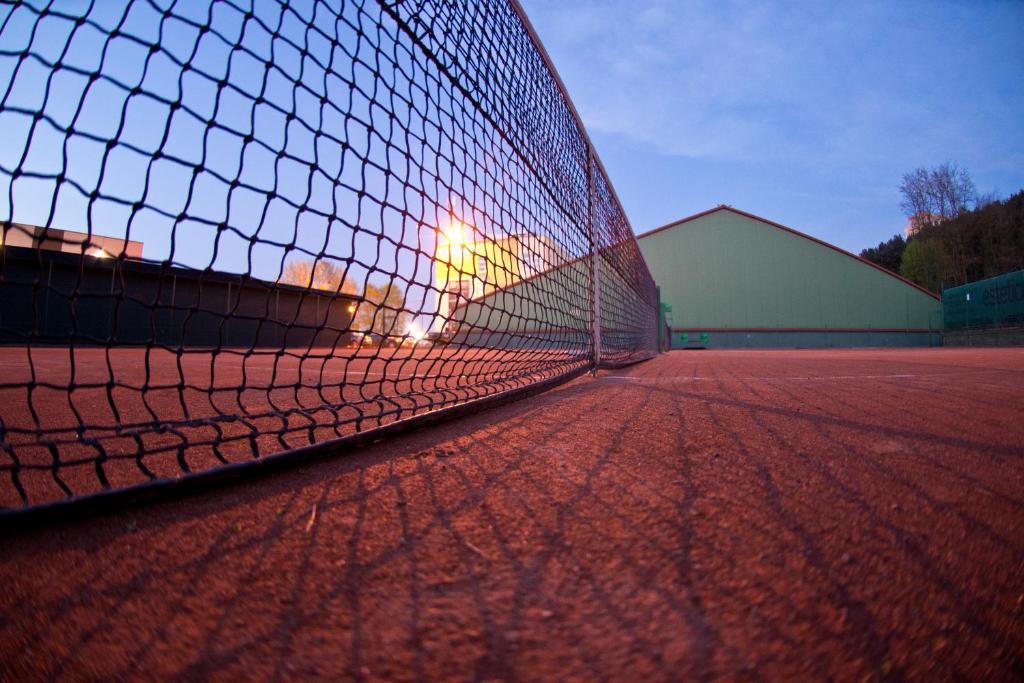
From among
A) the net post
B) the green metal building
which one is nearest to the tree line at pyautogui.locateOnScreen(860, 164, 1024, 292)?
the green metal building

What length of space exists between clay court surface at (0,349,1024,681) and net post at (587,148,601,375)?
2637 mm

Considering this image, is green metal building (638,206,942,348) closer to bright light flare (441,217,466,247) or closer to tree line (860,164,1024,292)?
tree line (860,164,1024,292)

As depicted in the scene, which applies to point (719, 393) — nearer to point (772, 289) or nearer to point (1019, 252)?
point (772, 289)

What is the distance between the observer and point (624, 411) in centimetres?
162

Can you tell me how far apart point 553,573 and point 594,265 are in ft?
11.4

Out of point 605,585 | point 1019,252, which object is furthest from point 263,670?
point 1019,252

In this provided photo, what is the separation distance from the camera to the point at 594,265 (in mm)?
3838

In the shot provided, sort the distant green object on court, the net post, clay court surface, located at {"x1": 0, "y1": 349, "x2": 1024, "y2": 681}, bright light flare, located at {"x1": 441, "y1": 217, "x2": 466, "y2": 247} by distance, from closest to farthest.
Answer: clay court surface, located at {"x1": 0, "y1": 349, "x2": 1024, "y2": 681}, bright light flare, located at {"x1": 441, "y1": 217, "x2": 466, "y2": 247}, the net post, the distant green object on court

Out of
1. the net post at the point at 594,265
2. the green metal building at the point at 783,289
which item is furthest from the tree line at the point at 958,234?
the net post at the point at 594,265

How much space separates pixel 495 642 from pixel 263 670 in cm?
21

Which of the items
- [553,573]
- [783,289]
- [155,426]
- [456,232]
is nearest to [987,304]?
[783,289]

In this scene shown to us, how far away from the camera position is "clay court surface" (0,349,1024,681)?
405 millimetres

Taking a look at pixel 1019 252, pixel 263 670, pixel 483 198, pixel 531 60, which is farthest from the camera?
pixel 1019 252

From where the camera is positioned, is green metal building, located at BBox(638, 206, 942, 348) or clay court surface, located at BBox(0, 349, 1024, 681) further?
green metal building, located at BBox(638, 206, 942, 348)
